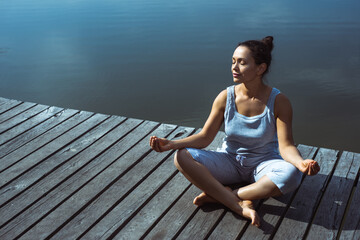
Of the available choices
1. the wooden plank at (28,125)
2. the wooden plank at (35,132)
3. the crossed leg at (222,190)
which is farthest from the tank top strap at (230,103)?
the wooden plank at (28,125)

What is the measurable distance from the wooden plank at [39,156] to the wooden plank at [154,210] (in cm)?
85

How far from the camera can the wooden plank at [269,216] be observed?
2.34m

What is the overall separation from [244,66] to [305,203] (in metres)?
0.85

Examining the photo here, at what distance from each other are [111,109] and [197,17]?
5.28 meters

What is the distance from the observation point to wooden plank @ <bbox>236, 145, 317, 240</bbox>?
234cm

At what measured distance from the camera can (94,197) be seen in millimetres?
2752

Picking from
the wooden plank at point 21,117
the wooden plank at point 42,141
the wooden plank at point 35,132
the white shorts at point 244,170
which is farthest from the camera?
the wooden plank at point 21,117

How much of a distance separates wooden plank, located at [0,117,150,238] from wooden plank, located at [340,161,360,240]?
5.13 feet

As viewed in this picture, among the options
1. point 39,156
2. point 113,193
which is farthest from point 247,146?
point 39,156

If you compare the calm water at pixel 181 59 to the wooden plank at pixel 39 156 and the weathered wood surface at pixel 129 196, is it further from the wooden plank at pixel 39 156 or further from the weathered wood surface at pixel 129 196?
the weathered wood surface at pixel 129 196

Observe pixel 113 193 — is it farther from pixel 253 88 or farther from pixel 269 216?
pixel 253 88

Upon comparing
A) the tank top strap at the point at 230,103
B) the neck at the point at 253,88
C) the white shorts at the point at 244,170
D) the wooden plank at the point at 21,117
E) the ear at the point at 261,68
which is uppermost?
the ear at the point at 261,68

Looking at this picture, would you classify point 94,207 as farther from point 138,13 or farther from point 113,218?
point 138,13

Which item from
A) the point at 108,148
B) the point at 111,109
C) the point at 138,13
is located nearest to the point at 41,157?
the point at 108,148
